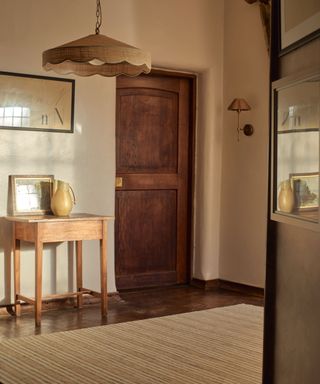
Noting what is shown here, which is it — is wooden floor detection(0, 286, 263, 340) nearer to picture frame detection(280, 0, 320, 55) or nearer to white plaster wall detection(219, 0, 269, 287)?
white plaster wall detection(219, 0, 269, 287)

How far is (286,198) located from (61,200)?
9.52 feet

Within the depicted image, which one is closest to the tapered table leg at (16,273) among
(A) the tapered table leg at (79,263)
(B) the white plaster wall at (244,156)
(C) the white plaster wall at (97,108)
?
(C) the white plaster wall at (97,108)

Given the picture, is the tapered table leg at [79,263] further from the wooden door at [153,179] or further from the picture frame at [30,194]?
the wooden door at [153,179]

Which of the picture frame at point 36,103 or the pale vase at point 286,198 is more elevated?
the picture frame at point 36,103

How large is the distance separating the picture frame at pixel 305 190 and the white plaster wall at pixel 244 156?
11.9 ft

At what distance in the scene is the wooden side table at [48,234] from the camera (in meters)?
4.84

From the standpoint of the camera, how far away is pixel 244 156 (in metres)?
6.36

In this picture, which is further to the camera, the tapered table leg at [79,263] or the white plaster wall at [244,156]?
the white plaster wall at [244,156]

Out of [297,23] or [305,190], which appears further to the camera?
[297,23]

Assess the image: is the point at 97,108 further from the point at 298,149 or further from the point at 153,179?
the point at 298,149

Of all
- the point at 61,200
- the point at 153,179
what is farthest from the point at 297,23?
the point at 153,179

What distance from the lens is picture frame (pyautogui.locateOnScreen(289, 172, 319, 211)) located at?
227 centimetres

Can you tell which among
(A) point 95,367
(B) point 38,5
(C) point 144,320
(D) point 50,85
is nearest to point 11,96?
(D) point 50,85

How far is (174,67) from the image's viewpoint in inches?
248
